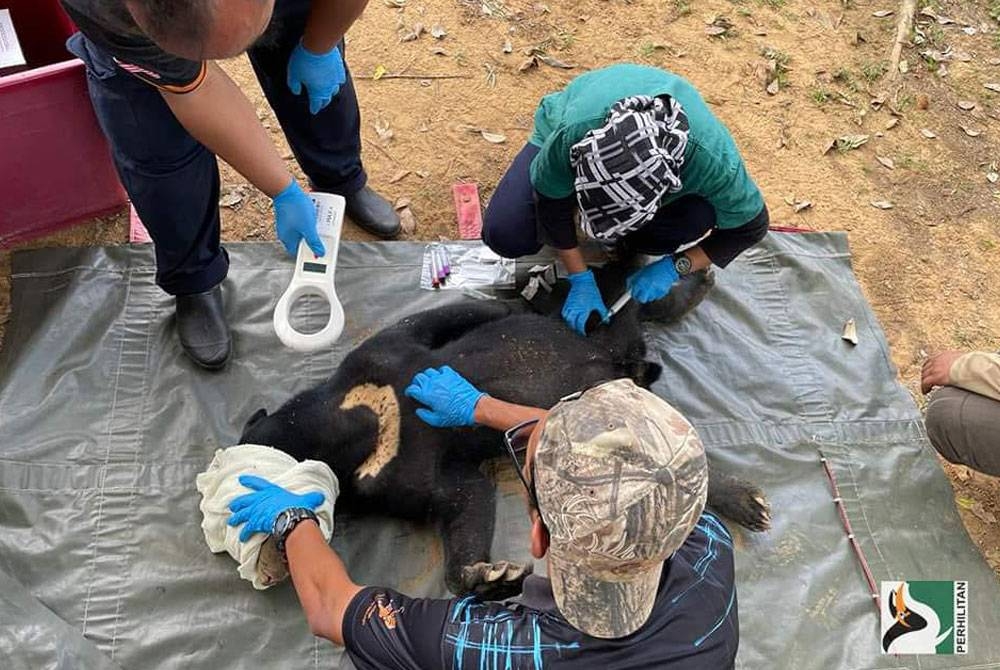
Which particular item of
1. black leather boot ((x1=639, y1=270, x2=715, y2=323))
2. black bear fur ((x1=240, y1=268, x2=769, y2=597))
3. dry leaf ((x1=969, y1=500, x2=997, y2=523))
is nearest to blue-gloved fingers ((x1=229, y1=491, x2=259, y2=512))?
black bear fur ((x1=240, y1=268, x2=769, y2=597))

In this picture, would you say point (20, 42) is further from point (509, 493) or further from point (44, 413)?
point (509, 493)

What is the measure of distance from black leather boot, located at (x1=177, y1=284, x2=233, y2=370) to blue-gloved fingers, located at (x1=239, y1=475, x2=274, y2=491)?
64cm

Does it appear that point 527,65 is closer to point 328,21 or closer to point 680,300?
point 680,300

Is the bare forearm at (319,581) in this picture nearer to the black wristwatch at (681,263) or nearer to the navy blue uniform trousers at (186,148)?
the navy blue uniform trousers at (186,148)

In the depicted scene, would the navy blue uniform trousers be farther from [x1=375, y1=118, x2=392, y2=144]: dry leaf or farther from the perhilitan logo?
the perhilitan logo

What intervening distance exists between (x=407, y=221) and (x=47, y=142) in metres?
1.36

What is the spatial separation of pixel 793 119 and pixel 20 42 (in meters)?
3.46

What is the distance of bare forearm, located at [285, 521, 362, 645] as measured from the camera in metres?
2.03

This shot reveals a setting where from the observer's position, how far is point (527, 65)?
4145mm

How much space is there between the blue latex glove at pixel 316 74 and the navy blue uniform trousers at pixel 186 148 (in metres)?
0.07

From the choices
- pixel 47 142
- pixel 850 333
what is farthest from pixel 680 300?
pixel 47 142

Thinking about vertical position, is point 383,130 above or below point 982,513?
above

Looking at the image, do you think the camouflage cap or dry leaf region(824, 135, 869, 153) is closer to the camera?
the camouflage cap

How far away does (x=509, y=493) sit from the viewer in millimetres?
2773
